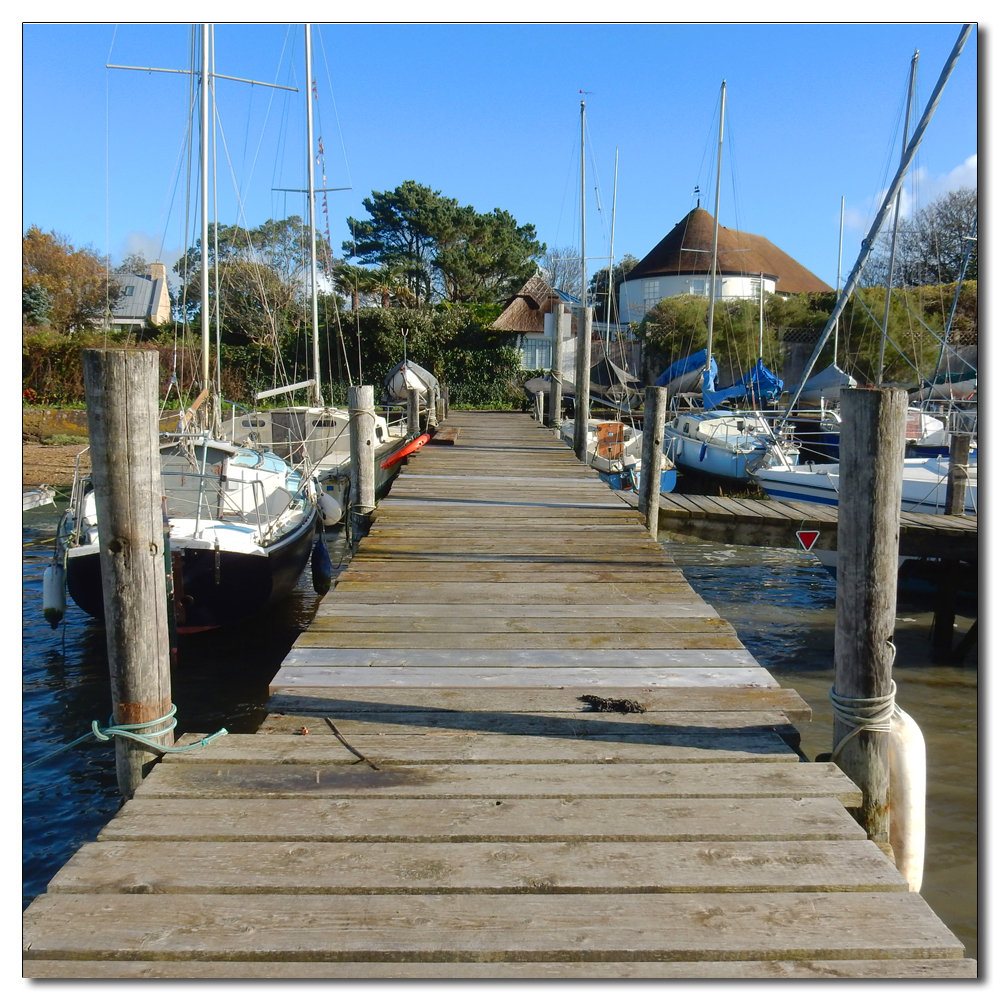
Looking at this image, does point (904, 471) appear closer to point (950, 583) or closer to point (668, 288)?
point (950, 583)

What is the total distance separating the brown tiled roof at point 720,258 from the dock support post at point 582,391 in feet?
118

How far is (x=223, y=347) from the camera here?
36188 mm

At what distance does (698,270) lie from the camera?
48.8 m

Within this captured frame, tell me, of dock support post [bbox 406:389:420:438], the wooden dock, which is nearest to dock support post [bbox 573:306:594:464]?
dock support post [bbox 406:389:420:438]

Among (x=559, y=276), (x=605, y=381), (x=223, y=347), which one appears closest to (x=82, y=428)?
(x=223, y=347)

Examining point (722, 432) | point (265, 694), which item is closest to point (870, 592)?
point (265, 694)

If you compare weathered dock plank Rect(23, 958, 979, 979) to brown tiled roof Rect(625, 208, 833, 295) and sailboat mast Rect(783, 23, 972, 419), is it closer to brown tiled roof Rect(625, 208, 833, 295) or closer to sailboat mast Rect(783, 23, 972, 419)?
sailboat mast Rect(783, 23, 972, 419)

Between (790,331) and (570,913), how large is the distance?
1562 inches

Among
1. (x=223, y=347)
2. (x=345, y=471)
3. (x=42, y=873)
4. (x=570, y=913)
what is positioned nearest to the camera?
(x=570, y=913)

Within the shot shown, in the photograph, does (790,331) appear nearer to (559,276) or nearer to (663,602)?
(559,276)

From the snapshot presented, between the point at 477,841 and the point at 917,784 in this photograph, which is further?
the point at 917,784

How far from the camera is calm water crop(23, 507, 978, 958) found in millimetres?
6081

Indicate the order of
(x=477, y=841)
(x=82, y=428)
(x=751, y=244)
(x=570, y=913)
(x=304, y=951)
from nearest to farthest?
(x=304, y=951), (x=570, y=913), (x=477, y=841), (x=82, y=428), (x=751, y=244)

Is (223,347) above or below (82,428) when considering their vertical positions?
above
